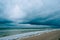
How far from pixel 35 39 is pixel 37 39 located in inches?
5.7

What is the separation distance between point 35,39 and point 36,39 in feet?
0.21

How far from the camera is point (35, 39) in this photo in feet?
31.0

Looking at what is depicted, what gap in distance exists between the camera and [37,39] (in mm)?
9492

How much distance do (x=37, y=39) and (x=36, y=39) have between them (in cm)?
9

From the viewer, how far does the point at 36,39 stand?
9.43m
